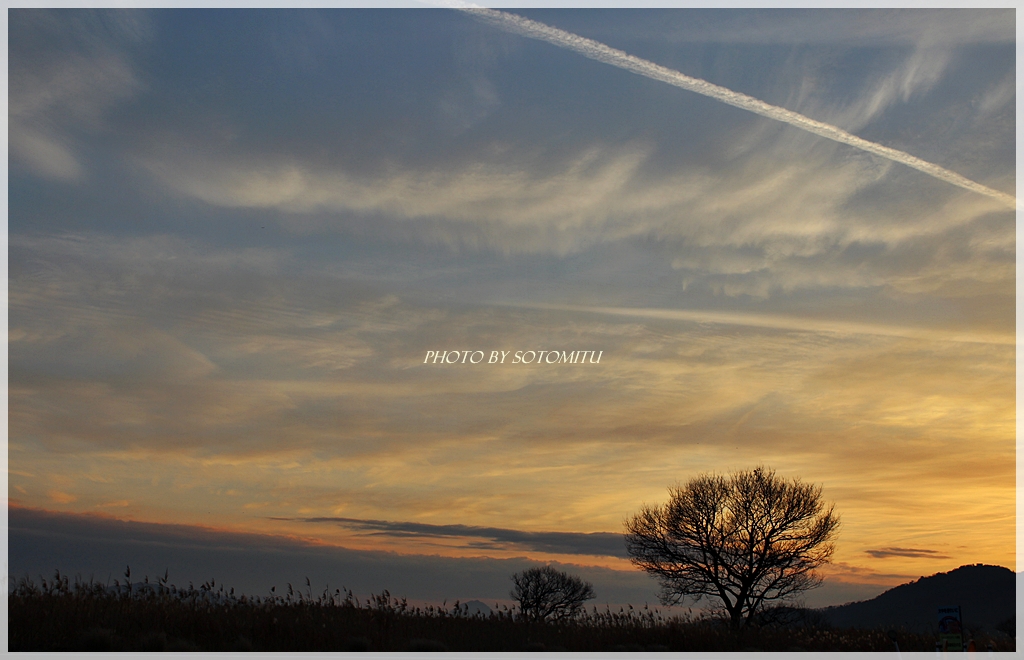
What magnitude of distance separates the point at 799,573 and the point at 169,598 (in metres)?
38.7

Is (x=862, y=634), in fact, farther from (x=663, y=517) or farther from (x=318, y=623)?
(x=663, y=517)

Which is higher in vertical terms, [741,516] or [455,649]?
[741,516]

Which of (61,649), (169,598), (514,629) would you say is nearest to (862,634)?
(514,629)

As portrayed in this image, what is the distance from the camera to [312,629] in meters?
15.8

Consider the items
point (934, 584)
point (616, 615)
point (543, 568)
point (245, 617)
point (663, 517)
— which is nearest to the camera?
point (245, 617)

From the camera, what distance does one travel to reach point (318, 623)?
16.6 m

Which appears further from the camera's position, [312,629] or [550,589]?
[550,589]

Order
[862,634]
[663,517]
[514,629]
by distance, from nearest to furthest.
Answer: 1. [514,629]
2. [862,634]
3. [663,517]

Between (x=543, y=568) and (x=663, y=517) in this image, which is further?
(x=543, y=568)

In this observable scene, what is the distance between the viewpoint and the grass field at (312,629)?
1442 centimetres

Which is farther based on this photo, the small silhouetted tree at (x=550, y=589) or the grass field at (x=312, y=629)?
the small silhouetted tree at (x=550, y=589)

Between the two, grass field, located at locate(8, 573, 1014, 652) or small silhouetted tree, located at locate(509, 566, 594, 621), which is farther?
small silhouetted tree, located at locate(509, 566, 594, 621)

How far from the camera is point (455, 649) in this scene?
54.5 ft

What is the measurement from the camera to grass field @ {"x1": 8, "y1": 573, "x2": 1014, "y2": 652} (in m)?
14.4
